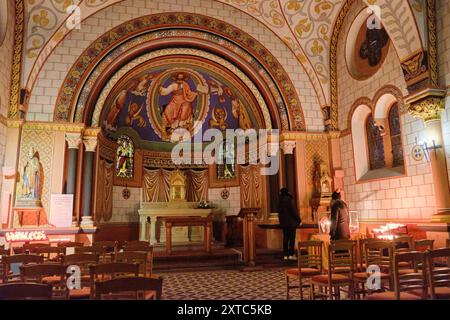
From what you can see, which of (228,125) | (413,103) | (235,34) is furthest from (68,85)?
(413,103)

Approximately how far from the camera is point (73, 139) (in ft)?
33.8

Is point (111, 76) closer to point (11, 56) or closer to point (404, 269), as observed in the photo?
point (11, 56)

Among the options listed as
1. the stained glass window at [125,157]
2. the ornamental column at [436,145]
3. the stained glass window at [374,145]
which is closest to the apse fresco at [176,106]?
the stained glass window at [125,157]

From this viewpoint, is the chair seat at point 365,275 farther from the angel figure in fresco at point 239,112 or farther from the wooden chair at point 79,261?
the angel figure in fresco at point 239,112

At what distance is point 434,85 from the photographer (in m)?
7.90

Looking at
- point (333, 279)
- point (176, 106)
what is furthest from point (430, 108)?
point (176, 106)

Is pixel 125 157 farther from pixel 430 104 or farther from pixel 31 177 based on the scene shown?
pixel 430 104

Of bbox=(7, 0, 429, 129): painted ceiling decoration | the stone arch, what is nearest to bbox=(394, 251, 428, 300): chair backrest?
the stone arch

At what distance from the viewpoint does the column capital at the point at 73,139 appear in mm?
10281

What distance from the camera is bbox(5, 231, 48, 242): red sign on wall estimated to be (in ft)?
25.6

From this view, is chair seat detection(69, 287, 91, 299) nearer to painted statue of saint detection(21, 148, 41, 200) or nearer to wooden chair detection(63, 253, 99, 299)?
wooden chair detection(63, 253, 99, 299)

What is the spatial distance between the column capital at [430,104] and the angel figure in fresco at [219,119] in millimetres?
8275

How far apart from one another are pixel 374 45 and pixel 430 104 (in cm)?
324
